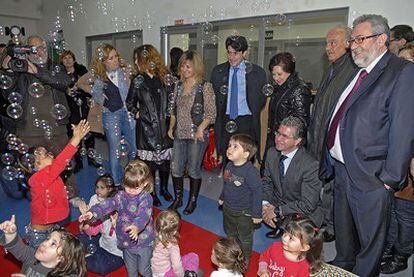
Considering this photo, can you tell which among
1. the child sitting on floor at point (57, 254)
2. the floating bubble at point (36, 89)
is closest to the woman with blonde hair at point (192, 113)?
the floating bubble at point (36, 89)

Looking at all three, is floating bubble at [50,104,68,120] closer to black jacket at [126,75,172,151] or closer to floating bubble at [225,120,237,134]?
black jacket at [126,75,172,151]

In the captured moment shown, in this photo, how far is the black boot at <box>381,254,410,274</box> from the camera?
2.69 metres

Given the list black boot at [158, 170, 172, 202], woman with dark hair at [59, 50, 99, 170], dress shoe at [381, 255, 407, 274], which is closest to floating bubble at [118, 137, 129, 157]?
black boot at [158, 170, 172, 202]

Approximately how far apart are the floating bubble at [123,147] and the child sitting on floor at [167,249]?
68.6 inches

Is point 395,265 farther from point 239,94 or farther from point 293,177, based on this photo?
point 239,94

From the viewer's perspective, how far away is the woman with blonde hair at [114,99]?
3664mm

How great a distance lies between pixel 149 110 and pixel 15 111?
1.32m

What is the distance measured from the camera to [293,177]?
2.84 meters

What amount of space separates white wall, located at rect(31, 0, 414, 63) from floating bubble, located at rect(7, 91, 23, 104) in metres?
4.27

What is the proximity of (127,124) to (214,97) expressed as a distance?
1139mm

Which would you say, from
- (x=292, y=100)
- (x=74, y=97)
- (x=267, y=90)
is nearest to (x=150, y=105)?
(x=267, y=90)

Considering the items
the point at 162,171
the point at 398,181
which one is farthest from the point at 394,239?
the point at 162,171

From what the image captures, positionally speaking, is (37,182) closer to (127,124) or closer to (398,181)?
(127,124)

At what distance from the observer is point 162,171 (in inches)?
156
